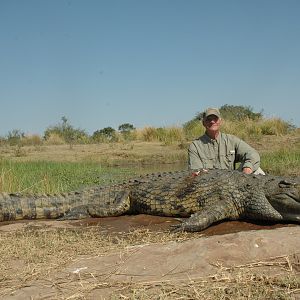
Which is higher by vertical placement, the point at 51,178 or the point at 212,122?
the point at 212,122

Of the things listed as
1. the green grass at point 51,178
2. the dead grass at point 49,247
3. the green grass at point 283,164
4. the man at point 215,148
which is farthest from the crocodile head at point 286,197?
the green grass at point 283,164

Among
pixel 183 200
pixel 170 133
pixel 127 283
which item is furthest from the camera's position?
pixel 170 133

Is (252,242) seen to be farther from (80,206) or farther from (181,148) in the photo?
(181,148)

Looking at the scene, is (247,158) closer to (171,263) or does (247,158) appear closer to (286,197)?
(286,197)

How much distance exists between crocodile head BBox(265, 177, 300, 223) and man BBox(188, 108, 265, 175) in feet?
5.73

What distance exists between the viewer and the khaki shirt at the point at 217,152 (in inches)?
291

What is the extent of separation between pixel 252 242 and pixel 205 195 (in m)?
2.25

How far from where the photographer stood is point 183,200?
6098 millimetres

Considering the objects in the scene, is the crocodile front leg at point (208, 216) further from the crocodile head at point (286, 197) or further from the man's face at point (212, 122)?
the man's face at point (212, 122)

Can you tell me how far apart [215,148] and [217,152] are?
0.23 feet

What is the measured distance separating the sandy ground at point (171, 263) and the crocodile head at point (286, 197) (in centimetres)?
128

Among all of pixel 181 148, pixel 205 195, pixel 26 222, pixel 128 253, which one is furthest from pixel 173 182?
pixel 181 148

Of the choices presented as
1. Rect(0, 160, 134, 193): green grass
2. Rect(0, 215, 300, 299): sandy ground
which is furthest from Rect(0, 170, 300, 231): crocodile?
Rect(0, 160, 134, 193): green grass

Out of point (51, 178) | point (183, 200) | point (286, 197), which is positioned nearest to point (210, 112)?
point (183, 200)
